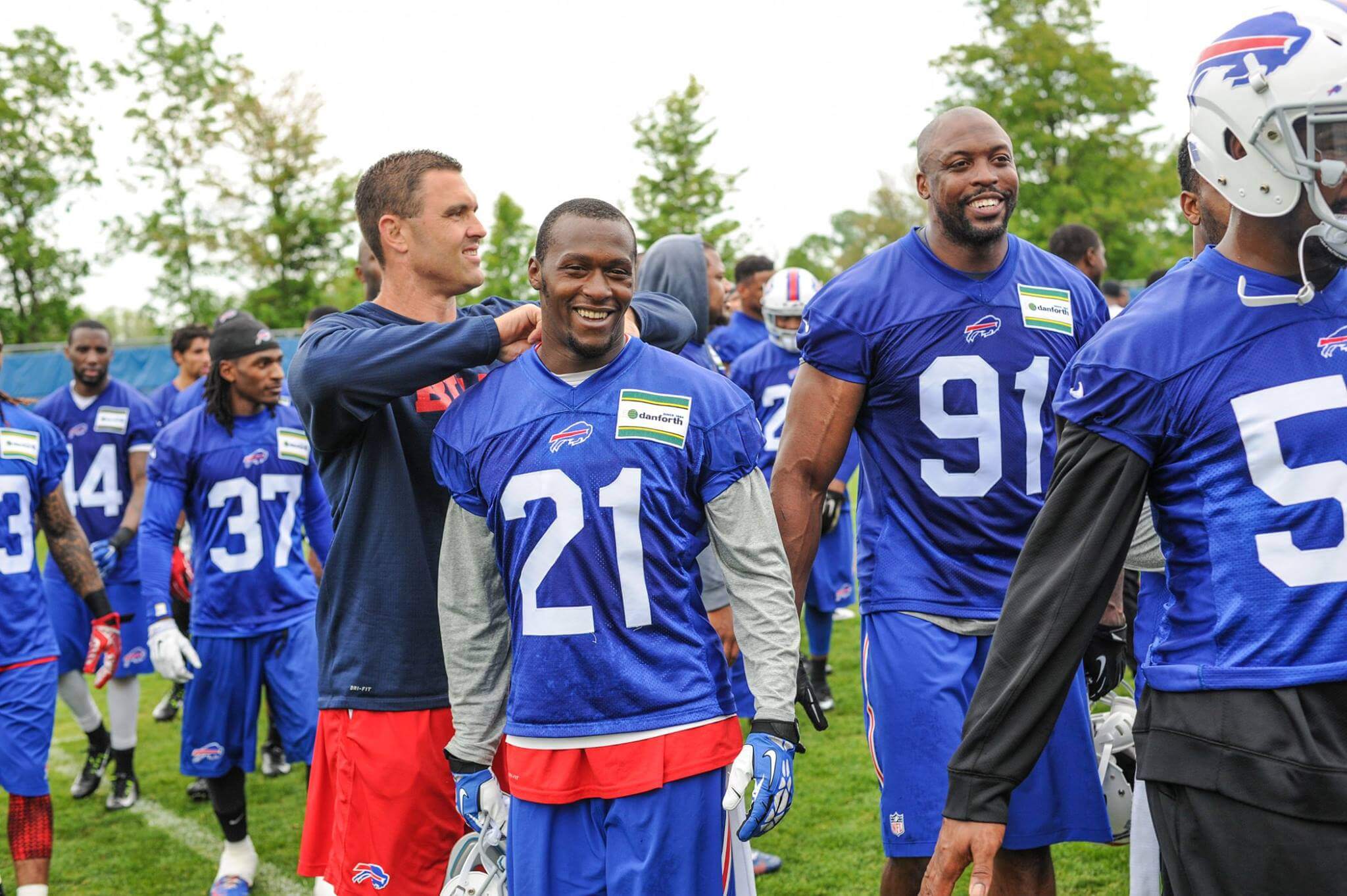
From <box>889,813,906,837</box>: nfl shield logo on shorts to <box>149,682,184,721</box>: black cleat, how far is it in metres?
6.97

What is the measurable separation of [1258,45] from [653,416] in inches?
57.6

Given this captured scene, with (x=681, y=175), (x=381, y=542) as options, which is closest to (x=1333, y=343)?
(x=381, y=542)

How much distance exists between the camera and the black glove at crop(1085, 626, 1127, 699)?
11.9 ft

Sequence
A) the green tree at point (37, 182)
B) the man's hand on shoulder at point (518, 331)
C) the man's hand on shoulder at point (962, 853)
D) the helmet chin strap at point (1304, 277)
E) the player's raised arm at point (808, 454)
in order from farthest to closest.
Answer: the green tree at point (37, 182) → the player's raised arm at point (808, 454) → the man's hand on shoulder at point (518, 331) → the man's hand on shoulder at point (962, 853) → the helmet chin strap at point (1304, 277)

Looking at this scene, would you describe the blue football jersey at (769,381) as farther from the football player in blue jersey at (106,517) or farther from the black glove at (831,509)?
the football player in blue jersey at (106,517)

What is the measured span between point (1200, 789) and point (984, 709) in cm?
36

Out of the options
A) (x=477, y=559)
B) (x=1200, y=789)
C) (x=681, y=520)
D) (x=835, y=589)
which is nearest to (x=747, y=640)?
(x=681, y=520)

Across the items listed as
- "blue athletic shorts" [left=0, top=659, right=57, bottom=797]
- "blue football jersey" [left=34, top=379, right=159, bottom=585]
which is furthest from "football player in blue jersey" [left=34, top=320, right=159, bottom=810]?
"blue athletic shorts" [left=0, top=659, right=57, bottom=797]

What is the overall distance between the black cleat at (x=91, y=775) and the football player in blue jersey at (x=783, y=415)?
4198mm

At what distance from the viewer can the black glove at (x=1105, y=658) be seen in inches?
143

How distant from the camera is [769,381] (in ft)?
26.8

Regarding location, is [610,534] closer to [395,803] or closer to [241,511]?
[395,803]

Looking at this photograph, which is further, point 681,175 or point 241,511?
point 681,175

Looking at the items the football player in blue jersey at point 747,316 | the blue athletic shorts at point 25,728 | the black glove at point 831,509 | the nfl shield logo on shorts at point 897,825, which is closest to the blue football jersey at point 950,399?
the nfl shield logo on shorts at point 897,825
